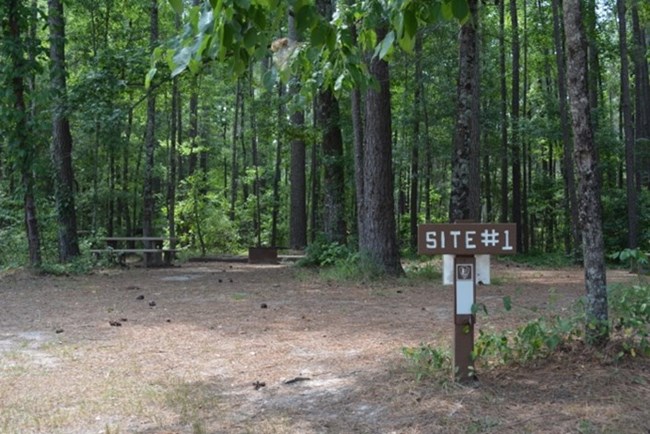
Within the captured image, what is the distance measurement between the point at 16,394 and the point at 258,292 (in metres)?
5.86

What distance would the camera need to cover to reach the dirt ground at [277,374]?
3.85m

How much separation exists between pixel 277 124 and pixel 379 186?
701 cm

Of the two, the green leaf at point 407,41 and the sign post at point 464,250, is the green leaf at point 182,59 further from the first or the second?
the sign post at point 464,250

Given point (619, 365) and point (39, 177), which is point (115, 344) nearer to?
point (619, 365)

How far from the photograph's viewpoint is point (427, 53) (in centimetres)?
1878

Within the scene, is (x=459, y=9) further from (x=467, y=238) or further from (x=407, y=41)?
(x=467, y=238)

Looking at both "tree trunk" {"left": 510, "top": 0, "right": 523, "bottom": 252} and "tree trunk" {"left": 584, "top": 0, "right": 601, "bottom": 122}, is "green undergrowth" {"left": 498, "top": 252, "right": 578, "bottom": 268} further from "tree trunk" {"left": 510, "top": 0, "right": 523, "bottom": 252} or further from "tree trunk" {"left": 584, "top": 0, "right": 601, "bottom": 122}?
"tree trunk" {"left": 510, "top": 0, "right": 523, "bottom": 252}

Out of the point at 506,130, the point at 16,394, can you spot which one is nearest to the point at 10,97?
the point at 16,394

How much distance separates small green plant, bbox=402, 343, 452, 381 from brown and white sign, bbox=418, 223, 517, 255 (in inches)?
33.5

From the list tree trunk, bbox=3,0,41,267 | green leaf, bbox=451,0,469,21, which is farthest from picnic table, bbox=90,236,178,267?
green leaf, bbox=451,0,469,21

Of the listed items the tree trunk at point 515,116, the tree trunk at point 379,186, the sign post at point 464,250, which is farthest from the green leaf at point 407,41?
the tree trunk at point 515,116

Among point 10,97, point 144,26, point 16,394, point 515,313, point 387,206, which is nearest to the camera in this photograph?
point 16,394

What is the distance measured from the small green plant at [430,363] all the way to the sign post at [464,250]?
0.65ft

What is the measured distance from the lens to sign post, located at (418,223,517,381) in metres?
4.16
